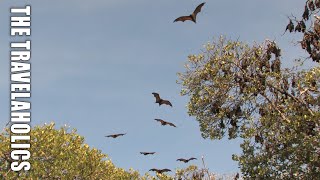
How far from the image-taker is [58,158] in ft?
135

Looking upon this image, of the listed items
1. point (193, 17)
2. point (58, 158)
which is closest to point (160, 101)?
point (193, 17)

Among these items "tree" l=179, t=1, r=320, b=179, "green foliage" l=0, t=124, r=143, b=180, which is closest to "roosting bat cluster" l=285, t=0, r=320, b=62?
"tree" l=179, t=1, r=320, b=179

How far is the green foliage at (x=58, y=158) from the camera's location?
1569 inches

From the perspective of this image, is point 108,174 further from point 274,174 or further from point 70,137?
point 274,174

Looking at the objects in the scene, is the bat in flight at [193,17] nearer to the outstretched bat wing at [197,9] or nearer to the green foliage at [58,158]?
the outstretched bat wing at [197,9]

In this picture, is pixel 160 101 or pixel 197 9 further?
pixel 160 101

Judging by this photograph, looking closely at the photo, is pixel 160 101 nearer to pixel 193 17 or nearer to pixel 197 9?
pixel 193 17

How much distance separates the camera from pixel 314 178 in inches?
1153

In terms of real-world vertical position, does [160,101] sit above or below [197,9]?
below

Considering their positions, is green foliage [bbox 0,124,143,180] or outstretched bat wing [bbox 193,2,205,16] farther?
green foliage [bbox 0,124,143,180]

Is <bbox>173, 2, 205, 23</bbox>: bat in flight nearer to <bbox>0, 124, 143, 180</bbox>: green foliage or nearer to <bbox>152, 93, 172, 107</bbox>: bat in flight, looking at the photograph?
<bbox>152, 93, 172, 107</bbox>: bat in flight

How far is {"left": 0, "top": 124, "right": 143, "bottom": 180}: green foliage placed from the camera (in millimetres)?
39844

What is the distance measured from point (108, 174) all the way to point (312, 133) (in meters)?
21.3

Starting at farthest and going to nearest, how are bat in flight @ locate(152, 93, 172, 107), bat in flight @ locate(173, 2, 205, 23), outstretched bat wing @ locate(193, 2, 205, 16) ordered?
bat in flight @ locate(152, 93, 172, 107) < outstretched bat wing @ locate(193, 2, 205, 16) < bat in flight @ locate(173, 2, 205, 23)
